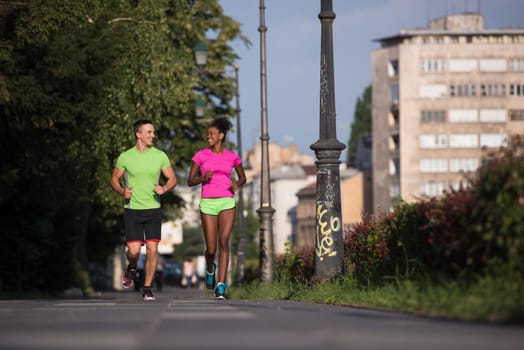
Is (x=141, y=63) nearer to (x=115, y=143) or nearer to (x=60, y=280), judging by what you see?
(x=115, y=143)

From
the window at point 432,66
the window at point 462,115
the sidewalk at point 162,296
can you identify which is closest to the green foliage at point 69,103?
the sidewalk at point 162,296

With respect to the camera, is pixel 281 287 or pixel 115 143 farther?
pixel 115 143

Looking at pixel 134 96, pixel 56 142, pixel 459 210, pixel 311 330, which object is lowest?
pixel 311 330

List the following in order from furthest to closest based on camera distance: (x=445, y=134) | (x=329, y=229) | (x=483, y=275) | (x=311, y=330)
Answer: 1. (x=445, y=134)
2. (x=329, y=229)
3. (x=483, y=275)
4. (x=311, y=330)

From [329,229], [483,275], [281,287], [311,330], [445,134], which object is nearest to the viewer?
[311,330]

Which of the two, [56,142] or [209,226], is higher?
[56,142]

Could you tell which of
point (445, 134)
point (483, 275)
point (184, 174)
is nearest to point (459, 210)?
point (483, 275)

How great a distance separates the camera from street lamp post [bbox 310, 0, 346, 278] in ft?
62.2

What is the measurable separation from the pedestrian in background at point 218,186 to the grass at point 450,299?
192 centimetres

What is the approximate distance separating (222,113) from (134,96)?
1880 centimetres

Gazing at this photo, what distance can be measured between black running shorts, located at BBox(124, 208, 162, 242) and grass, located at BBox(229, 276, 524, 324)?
7.65ft

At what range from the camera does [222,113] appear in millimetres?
58656

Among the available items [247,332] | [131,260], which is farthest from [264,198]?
[247,332]

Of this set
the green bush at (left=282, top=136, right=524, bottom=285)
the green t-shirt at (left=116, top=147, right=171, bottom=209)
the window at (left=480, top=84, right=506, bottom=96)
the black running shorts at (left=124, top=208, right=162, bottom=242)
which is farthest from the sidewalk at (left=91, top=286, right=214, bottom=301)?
the window at (left=480, top=84, right=506, bottom=96)
